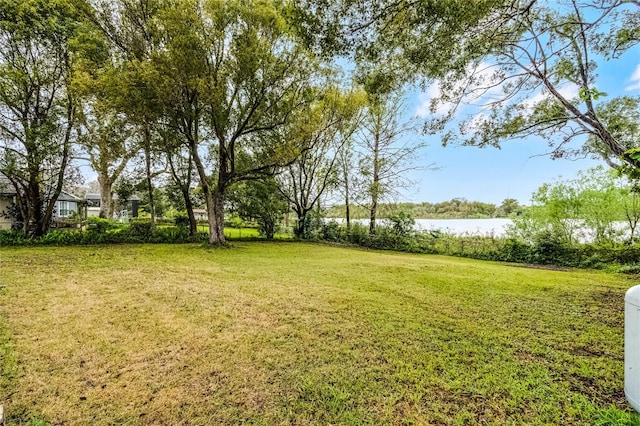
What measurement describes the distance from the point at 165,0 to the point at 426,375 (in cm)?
1127

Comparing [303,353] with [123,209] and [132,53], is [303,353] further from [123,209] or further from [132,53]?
[123,209]

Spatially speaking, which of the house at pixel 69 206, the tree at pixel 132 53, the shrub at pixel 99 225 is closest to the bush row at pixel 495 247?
the shrub at pixel 99 225

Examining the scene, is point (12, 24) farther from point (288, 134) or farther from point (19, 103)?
point (288, 134)

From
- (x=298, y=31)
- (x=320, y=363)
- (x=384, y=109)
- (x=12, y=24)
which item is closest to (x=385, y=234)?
(x=384, y=109)

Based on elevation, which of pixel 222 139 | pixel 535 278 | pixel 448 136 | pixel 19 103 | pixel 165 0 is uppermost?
pixel 165 0

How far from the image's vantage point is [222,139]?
1052 cm

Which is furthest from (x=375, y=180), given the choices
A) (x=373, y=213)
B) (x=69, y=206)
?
(x=69, y=206)

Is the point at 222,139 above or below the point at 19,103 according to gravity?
below

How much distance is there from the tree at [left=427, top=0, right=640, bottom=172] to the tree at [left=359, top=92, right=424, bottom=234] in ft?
24.7

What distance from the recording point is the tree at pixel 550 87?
532 cm

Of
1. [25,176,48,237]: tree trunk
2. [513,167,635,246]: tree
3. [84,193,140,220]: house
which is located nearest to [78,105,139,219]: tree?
[25,176,48,237]: tree trunk

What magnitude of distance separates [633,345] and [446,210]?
16811 mm

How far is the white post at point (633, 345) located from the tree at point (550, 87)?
451 centimetres

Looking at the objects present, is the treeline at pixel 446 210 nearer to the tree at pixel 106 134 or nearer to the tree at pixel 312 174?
the tree at pixel 312 174
